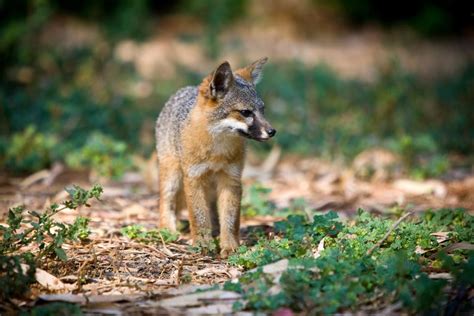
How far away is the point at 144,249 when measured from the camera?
5812 mm

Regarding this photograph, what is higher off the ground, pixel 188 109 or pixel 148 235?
pixel 188 109

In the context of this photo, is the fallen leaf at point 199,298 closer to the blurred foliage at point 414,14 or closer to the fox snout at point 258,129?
the fox snout at point 258,129

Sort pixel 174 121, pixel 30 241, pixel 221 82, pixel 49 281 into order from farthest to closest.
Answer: pixel 174 121
pixel 221 82
pixel 30 241
pixel 49 281

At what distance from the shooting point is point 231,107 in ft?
20.3

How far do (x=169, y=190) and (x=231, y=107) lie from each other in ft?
4.25

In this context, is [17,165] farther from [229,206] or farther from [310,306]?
[310,306]

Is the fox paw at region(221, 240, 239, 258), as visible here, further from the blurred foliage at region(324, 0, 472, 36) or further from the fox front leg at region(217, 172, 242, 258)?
the blurred foliage at region(324, 0, 472, 36)

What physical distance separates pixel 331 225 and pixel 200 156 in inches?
58.1

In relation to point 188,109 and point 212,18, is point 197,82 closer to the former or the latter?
point 212,18

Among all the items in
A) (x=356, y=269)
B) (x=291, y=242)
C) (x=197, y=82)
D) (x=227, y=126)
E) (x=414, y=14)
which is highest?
(x=414, y=14)

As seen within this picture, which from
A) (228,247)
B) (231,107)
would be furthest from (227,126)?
(228,247)

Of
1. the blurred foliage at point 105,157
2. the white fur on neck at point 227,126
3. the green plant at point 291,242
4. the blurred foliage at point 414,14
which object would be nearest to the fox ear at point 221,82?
the white fur on neck at point 227,126

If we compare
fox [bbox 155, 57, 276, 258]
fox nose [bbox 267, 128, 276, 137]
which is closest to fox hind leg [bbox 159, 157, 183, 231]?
fox [bbox 155, 57, 276, 258]

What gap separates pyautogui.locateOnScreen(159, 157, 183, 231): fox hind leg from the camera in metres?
6.89
